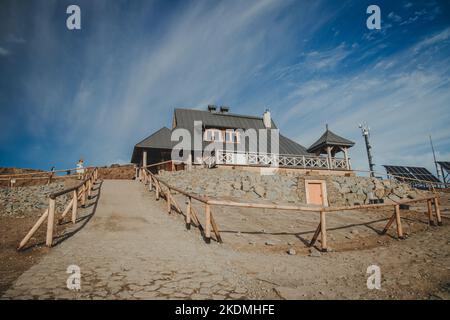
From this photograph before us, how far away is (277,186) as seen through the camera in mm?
16484

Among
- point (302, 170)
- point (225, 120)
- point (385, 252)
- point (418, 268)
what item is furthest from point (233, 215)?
point (225, 120)

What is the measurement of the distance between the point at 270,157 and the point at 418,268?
15707 mm

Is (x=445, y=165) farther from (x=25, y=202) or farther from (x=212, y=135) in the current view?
(x=25, y=202)

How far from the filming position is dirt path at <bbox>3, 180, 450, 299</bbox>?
3836 millimetres

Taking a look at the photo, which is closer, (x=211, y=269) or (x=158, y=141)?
(x=211, y=269)

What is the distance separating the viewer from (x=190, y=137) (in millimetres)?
24031

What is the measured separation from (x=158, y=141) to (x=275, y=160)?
39.1 ft

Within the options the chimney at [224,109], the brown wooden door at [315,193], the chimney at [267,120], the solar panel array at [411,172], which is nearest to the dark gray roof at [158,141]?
the chimney at [224,109]

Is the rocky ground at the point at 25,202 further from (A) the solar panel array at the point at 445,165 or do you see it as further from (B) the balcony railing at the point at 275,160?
(A) the solar panel array at the point at 445,165

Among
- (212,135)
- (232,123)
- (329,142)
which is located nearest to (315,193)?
(329,142)

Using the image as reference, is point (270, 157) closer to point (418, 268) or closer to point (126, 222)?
point (126, 222)

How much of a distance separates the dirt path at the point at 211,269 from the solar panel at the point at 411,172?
66.3 feet

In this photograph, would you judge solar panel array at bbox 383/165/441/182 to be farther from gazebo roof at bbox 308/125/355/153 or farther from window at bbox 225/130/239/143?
window at bbox 225/130/239/143

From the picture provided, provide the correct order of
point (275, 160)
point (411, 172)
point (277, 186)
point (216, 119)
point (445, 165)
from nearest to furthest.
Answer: point (277, 186) → point (275, 160) → point (216, 119) → point (411, 172) → point (445, 165)
